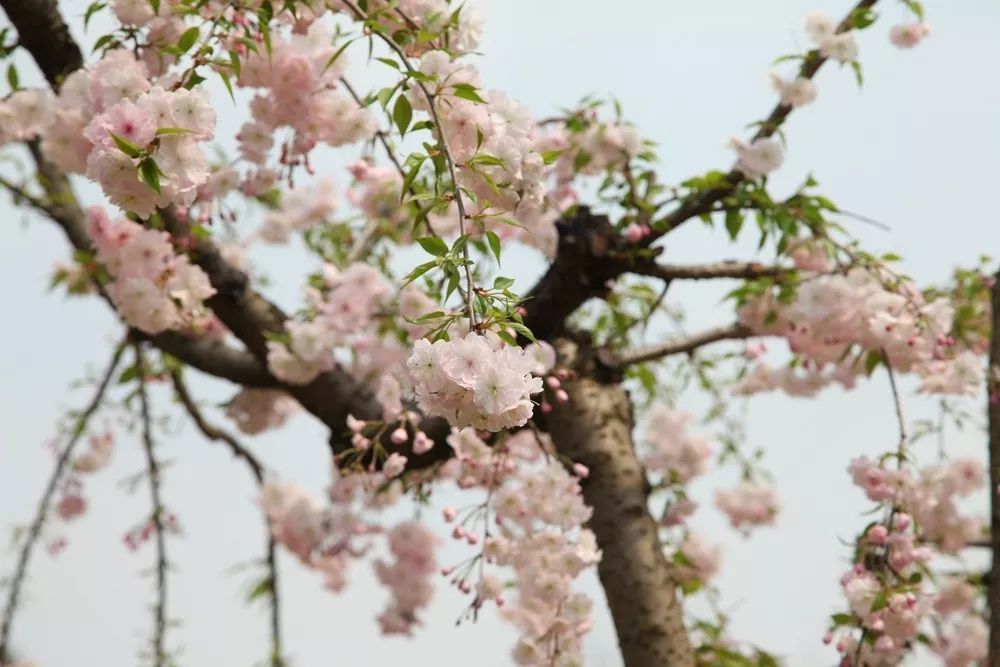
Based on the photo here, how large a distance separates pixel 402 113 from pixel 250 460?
2382 mm

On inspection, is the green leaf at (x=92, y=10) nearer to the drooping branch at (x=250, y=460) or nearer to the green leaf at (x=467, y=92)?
the green leaf at (x=467, y=92)

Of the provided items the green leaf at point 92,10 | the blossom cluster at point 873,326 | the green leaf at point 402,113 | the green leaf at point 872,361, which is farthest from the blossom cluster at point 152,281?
the green leaf at point 872,361

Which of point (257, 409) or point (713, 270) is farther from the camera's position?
point (257, 409)

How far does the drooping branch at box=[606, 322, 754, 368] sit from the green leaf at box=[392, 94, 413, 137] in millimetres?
1485

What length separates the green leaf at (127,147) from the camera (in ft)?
4.36

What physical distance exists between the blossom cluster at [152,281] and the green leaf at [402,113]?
2.88 feet

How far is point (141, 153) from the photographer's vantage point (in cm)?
136

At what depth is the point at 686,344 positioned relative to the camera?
3.04 metres

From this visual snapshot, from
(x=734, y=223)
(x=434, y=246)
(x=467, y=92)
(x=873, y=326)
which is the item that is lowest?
(x=434, y=246)

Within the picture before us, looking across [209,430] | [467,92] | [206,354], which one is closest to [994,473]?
[467,92]

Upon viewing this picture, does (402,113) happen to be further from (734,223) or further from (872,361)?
(872,361)

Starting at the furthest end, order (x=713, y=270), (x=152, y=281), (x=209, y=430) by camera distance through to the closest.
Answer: (x=209, y=430)
(x=713, y=270)
(x=152, y=281)

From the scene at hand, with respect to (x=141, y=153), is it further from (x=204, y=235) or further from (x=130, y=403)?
(x=130, y=403)

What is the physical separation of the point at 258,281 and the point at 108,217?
1.50 m
